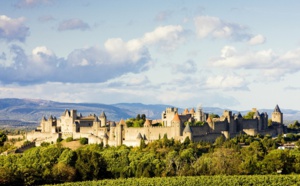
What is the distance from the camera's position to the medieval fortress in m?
82.2

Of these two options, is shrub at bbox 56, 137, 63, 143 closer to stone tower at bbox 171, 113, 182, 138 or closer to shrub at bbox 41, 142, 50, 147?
shrub at bbox 41, 142, 50, 147

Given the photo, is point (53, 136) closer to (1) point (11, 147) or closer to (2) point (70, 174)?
(1) point (11, 147)

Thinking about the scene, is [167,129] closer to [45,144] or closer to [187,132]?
[187,132]

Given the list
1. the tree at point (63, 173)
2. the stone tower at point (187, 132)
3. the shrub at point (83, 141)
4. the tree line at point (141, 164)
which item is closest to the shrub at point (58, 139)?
the shrub at point (83, 141)

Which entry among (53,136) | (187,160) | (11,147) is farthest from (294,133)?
(11,147)

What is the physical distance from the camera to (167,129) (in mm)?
82375

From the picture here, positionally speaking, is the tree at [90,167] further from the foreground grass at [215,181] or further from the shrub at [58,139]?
the shrub at [58,139]

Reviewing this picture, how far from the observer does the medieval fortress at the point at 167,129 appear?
82.2 m

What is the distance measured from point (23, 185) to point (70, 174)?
6.23m

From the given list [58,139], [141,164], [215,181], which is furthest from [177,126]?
[215,181]

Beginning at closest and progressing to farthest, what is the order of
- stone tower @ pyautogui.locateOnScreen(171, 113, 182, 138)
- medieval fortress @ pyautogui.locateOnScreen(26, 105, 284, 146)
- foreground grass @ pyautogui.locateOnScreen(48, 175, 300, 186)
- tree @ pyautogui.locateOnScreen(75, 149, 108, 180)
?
1. foreground grass @ pyautogui.locateOnScreen(48, 175, 300, 186)
2. tree @ pyautogui.locateOnScreen(75, 149, 108, 180)
3. stone tower @ pyautogui.locateOnScreen(171, 113, 182, 138)
4. medieval fortress @ pyautogui.locateOnScreen(26, 105, 284, 146)

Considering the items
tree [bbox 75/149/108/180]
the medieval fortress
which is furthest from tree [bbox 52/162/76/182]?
the medieval fortress

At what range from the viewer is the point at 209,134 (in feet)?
272

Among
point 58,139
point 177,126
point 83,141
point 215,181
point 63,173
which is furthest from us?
point 58,139
